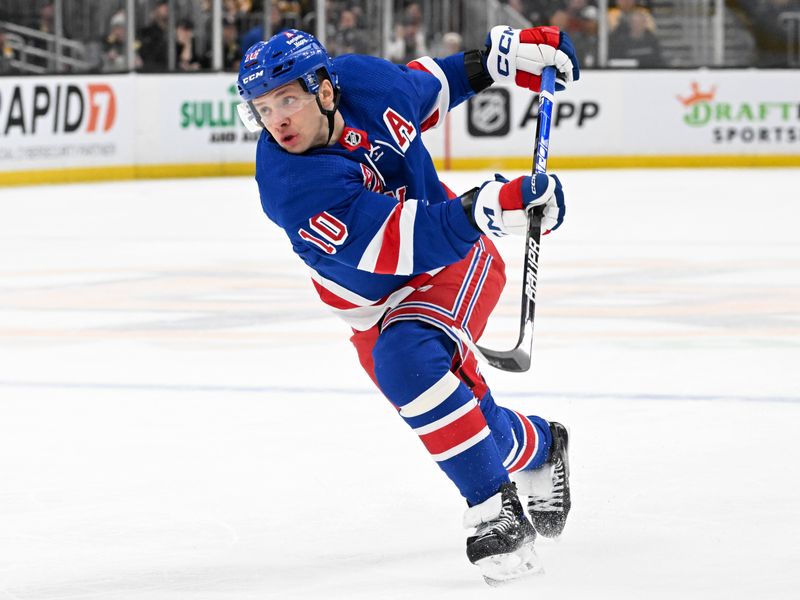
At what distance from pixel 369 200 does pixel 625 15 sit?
10634 millimetres

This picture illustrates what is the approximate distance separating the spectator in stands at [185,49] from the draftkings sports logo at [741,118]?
3847 mm

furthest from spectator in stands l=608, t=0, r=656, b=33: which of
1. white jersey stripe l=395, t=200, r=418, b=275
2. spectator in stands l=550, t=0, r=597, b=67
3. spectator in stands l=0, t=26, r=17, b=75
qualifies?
white jersey stripe l=395, t=200, r=418, b=275

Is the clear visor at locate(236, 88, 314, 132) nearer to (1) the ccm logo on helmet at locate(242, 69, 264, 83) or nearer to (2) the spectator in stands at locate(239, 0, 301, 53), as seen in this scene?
(1) the ccm logo on helmet at locate(242, 69, 264, 83)

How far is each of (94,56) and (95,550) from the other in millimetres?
9410

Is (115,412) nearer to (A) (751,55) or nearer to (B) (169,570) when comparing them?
(B) (169,570)

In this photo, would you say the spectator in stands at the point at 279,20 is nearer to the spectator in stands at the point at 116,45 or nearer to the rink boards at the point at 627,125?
the rink boards at the point at 627,125

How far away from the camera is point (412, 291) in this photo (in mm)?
2449

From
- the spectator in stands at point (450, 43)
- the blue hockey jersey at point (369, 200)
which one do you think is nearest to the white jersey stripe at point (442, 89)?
the blue hockey jersey at point (369, 200)

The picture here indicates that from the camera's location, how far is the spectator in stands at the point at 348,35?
497 inches

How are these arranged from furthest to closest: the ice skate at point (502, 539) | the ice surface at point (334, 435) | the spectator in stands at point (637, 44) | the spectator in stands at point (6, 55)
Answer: the spectator in stands at point (637, 44)
the spectator in stands at point (6, 55)
the ice surface at point (334, 435)
the ice skate at point (502, 539)

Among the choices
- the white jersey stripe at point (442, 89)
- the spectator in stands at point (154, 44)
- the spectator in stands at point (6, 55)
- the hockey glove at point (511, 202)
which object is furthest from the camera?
the spectator in stands at point (154, 44)

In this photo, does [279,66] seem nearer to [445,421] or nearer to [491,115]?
[445,421]

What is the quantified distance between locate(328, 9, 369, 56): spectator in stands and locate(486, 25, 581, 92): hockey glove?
32.3 ft

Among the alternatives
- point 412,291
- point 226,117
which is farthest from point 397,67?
point 226,117
